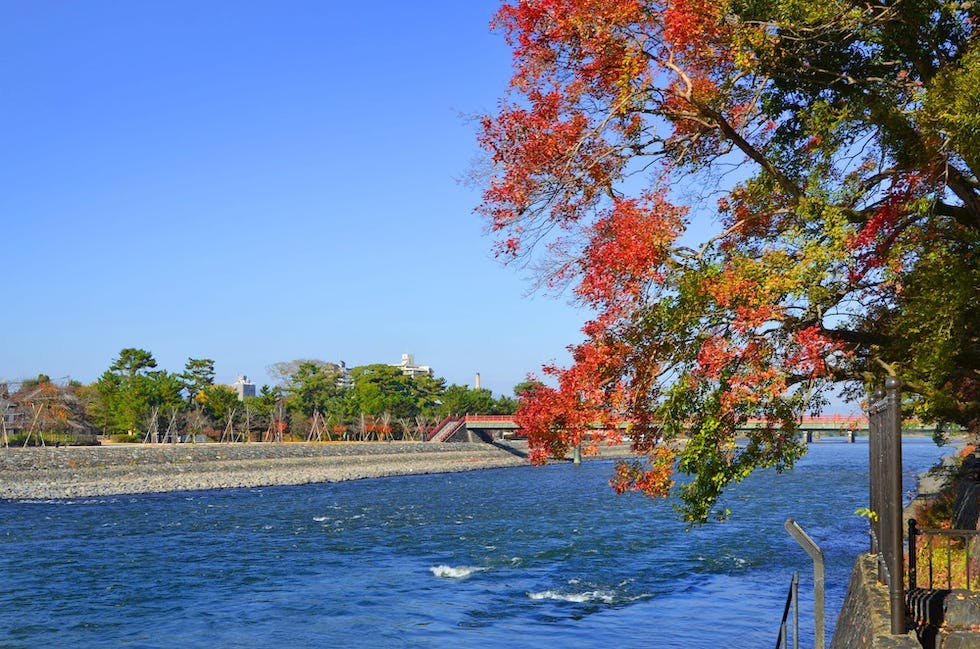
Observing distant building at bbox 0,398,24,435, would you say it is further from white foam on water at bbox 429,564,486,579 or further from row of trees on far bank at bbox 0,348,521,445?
white foam on water at bbox 429,564,486,579

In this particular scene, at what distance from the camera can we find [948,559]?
28.1ft

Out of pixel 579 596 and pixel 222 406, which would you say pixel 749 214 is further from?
pixel 222 406

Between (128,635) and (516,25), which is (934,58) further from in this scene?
(128,635)

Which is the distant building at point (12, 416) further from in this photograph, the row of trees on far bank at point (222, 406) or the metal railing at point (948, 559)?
the metal railing at point (948, 559)

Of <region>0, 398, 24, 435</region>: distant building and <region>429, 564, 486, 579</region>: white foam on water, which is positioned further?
<region>0, 398, 24, 435</region>: distant building

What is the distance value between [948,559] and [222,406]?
94.9 metres

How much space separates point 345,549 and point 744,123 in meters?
22.9

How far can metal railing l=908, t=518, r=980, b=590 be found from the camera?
8.52m

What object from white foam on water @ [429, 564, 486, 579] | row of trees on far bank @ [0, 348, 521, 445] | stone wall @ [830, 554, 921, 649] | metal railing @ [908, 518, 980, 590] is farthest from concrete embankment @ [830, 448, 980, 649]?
row of trees on far bank @ [0, 348, 521, 445]

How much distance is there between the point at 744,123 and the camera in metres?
11.2

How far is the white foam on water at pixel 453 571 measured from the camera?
24703mm

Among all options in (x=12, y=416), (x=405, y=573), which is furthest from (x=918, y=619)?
(x=12, y=416)

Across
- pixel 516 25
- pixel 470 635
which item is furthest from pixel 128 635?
pixel 516 25

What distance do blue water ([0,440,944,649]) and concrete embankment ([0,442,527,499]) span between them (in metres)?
7.85
